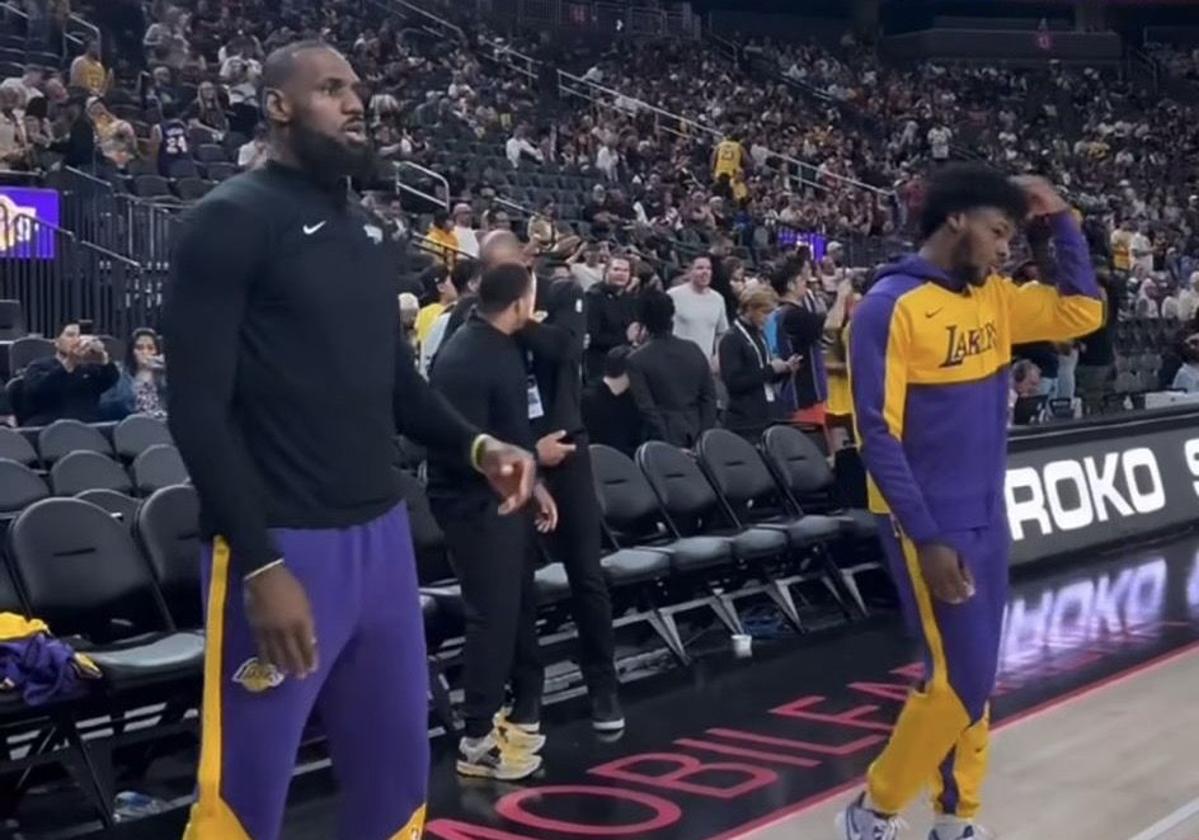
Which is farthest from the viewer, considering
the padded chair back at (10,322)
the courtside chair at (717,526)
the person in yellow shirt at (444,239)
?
the person in yellow shirt at (444,239)

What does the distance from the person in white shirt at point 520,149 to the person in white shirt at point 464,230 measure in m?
4.74

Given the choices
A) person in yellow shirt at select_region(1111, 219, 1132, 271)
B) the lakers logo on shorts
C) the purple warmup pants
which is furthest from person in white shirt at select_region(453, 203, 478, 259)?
person in yellow shirt at select_region(1111, 219, 1132, 271)

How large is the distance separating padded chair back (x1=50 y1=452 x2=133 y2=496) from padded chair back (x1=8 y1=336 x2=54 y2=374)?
9.45 ft

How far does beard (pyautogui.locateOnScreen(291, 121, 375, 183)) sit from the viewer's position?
9.08 ft

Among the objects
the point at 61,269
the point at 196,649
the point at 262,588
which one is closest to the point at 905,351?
the point at 262,588

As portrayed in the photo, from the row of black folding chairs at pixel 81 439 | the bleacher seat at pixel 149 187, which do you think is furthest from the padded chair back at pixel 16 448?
the bleacher seat at pixel 149 187

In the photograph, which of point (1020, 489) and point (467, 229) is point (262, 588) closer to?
point (1020, 489)

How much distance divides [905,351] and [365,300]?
1.63 m

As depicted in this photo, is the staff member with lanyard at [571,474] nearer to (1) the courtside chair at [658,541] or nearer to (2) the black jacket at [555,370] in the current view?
(2) the black jacket at [555,370]

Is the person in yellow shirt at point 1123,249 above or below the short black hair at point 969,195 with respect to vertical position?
above

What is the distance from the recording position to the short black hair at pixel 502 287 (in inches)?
202

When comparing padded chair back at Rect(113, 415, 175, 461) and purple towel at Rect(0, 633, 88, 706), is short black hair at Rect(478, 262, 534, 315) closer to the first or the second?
purple towel at Rect(0, 633, 88, 706)

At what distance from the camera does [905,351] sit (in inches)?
155

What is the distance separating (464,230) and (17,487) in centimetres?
691
